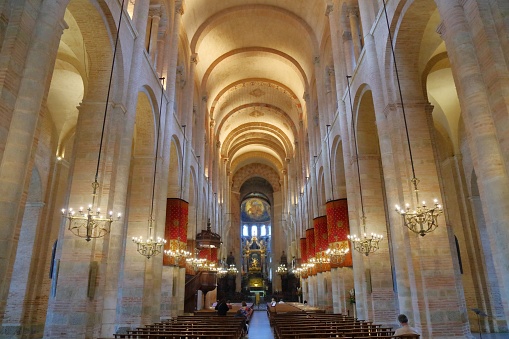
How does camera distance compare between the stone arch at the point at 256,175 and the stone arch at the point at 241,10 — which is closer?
the stone arch at the point at 241,10

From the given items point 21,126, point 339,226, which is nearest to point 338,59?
point 339,226

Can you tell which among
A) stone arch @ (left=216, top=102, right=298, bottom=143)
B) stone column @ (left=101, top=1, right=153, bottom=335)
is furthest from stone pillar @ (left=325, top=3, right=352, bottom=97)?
stone arch @ (left=216, top=102, right=298, bottom=143)

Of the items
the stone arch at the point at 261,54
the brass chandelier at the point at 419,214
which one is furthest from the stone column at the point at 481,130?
the stone arch at the point at 261,54

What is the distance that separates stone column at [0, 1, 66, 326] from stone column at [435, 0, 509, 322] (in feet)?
22.8

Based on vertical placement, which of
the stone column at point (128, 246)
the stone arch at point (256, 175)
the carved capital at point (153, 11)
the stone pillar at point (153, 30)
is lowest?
the stone column at point (128, 246)

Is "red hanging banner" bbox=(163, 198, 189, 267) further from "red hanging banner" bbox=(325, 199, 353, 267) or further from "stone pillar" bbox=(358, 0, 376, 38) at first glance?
"stone pillar" bbox=(358, 0, 376, 38)

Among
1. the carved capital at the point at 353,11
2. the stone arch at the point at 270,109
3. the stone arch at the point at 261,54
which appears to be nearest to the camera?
the carved capital at the point at 353,11

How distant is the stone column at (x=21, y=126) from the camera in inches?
201

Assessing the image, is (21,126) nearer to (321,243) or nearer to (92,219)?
(92,219)

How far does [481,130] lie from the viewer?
577cm

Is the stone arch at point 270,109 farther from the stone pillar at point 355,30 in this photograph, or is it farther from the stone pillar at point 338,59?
the stone pillar at point 355,30

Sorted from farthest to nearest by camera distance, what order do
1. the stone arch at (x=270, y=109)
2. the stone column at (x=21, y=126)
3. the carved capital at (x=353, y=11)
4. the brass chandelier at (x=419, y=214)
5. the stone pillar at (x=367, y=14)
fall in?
the stone arch at (x=270, y=109), the carved capital at (x=353, y=11), the stone pillar at (x=367, y=14), the brass chandelier at (x=419, y=214), the stone column at (x=21, y=126)

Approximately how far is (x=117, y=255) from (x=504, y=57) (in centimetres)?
939

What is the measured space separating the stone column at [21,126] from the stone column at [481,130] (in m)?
6.94
